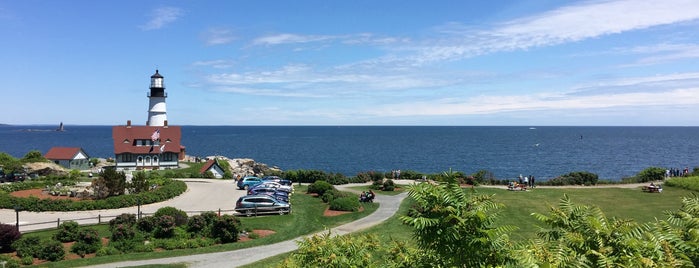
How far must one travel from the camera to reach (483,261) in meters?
6.32

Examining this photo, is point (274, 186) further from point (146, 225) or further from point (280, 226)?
point (146, 225)

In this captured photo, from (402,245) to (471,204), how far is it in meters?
2.73

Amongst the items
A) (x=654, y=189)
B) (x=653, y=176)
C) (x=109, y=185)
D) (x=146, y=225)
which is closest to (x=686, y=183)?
(x=654, y=189)

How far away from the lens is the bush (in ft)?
72.1

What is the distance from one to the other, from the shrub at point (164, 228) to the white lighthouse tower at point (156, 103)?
4588 centimetres

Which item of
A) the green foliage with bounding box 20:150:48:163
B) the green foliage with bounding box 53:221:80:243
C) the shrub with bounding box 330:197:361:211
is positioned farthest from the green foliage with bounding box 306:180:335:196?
the green foliage with bounding box 20:150:48:163

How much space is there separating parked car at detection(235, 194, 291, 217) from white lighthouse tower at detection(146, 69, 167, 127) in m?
41.0

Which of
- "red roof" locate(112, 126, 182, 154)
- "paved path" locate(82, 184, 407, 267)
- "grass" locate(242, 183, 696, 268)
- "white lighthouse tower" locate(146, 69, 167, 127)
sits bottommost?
"paved path" locate(82, 184, 407, 267)

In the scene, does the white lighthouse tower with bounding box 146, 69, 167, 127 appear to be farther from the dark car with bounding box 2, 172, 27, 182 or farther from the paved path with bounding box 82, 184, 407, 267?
the paved path with bounding box 82, 184, 407, 267

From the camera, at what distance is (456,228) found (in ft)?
20.2

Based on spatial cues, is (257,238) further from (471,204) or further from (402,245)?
(471,204)

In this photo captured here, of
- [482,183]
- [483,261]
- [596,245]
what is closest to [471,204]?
[483,261]

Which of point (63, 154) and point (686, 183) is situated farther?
point (63, 154)

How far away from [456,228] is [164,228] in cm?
2268
